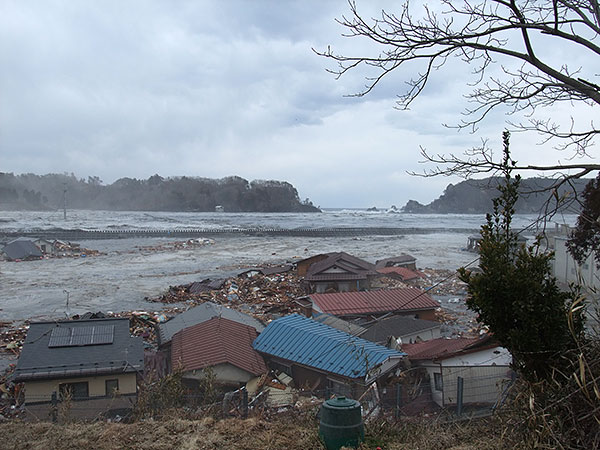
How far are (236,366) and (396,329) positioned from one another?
484 cm

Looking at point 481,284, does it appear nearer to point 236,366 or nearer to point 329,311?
point 236,366

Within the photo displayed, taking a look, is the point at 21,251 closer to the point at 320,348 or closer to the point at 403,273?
the point at 403,273

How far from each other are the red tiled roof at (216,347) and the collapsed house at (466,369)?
328cm

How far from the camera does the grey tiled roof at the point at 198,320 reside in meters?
13.0

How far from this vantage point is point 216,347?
10586mm

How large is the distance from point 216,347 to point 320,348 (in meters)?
2.14

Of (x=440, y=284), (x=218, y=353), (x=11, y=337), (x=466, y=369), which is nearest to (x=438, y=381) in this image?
(x=466, y=369)

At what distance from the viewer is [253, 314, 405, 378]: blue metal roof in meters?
9.48

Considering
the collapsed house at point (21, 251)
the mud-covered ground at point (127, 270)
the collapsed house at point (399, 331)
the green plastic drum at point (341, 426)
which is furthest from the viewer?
the collapsed house at point (21, 251)

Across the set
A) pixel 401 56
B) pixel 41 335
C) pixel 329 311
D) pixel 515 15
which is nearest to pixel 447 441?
pixel 401 56

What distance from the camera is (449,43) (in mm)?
4754

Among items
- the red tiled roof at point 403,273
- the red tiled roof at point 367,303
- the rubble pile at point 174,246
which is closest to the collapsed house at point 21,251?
the rubble pile at point 174,246

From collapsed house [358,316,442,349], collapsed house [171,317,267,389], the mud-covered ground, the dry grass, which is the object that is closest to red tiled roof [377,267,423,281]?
the mud-covered ground

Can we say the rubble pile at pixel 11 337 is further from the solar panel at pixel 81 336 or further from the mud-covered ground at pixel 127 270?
the solar panel at pixel 81 336
